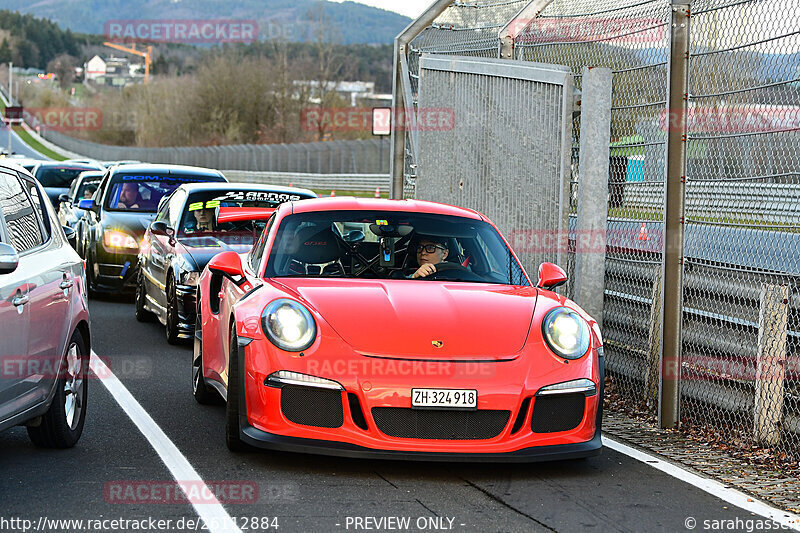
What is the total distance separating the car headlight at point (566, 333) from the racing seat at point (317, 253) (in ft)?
4.42

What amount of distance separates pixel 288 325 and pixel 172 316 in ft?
18.0

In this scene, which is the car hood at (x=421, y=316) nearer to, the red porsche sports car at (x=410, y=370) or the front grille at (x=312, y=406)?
the red porsche sports car at (x=410, y=370)

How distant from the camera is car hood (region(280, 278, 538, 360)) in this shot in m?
A: 6.14

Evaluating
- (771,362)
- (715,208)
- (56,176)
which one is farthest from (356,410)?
(56,176)

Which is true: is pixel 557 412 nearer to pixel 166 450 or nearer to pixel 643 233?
pixel 166 450

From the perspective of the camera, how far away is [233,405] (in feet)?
21.2

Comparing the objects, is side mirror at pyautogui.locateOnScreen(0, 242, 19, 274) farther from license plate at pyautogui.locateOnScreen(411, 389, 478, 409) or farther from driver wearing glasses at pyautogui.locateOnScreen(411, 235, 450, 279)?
driver wearing glasses at pyautogui.locateOnScreen(411, 235, 450, 279)

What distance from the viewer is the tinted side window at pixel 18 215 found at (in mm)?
6433

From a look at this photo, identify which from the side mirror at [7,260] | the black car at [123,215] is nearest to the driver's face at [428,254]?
the side mirror at [7,260]

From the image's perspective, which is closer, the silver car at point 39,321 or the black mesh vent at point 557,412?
the silver car at point 39,321

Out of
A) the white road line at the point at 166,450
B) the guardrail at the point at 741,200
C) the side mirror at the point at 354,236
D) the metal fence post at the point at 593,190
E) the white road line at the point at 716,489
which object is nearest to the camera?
the white road line at the point at 166,450

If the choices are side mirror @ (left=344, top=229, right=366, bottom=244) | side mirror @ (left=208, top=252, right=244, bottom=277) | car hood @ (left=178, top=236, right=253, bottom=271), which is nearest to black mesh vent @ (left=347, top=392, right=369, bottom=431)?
side mirror @ (left=208, top=252, right=244, bottom=277)

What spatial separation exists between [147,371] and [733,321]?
15.3 feet

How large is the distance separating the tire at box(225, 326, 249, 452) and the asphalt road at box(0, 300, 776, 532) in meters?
0.08
